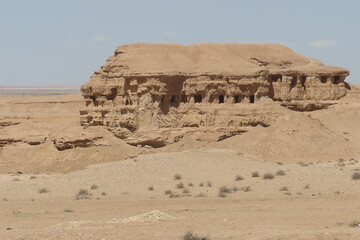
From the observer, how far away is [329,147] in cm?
4778

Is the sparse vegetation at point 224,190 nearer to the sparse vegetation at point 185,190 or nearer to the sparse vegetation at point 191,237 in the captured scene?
the sparse vegetation at point 185,190

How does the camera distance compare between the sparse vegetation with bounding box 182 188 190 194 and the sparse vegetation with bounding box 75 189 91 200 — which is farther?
the sparse vegetation with bounding box 182 188 190 194

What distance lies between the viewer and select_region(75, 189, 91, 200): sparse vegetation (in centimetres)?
2995

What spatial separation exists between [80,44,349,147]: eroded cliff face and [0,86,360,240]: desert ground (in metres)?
0.88

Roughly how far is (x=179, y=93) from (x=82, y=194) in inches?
771

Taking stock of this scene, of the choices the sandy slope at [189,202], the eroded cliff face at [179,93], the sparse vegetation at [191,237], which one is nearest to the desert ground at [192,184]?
the sandy slope at [189,202]

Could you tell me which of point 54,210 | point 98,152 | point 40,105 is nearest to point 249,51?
point 98,152

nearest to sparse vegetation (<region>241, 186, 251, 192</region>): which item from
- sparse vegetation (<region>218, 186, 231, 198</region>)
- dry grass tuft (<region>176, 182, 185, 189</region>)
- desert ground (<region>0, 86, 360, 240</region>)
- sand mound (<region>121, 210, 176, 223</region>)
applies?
desert ground (<region>0, 86, 360, 240</region>)

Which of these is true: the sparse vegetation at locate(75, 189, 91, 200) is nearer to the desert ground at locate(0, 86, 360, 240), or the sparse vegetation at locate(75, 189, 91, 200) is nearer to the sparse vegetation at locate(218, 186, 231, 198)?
the desert ground at locate(0, 86, 360, 240)

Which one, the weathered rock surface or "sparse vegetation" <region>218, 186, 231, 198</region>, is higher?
"sparse vegetation" <region>218, 186, 231, 198</region>

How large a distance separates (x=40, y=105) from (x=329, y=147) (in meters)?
54.6

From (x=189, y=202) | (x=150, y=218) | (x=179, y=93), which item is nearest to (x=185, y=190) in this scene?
(x=189, y=202)

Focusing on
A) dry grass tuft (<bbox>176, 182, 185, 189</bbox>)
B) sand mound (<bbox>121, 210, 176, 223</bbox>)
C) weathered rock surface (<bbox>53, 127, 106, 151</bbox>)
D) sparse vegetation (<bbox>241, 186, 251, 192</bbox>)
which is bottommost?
weathered rock surface (<bbox>53, 127, 106, 151</bbox>)

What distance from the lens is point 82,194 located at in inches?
1211
